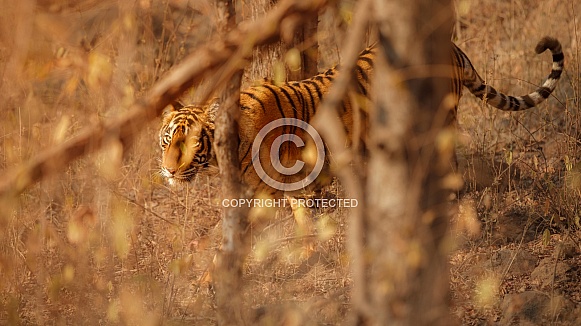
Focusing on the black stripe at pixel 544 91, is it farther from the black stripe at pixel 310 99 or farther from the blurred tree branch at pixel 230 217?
the blurred tree branch at pixel 230 217

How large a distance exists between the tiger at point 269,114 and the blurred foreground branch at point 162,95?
234 cm

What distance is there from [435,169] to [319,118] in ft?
1.68

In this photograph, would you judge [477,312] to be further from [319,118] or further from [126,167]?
[126,167]

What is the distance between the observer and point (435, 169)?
253cm

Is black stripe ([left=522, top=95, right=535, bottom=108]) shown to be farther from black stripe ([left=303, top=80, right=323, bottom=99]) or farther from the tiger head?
the tiger head

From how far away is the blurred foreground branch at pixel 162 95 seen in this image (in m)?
2.14

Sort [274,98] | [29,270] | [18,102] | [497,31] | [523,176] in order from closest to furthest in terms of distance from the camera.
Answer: [18,102] < [29,270] < [274,98] < [523,176] < [497,31]

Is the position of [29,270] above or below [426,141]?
below

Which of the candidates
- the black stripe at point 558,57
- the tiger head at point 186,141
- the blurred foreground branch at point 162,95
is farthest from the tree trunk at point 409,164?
the black stripe at point 558,57

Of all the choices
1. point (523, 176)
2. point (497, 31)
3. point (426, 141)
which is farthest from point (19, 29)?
point (497, 31)

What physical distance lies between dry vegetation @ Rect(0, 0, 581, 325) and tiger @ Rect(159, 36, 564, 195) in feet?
0.70

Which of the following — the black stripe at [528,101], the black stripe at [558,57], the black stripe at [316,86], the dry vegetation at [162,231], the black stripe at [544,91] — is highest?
the black stripe at [558,57]

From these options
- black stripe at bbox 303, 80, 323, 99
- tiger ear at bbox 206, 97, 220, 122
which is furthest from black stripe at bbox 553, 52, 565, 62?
tiger ear at bbox 206, 97, 220, 122

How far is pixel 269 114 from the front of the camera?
5160 mm
